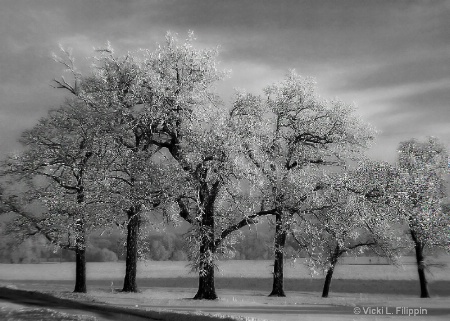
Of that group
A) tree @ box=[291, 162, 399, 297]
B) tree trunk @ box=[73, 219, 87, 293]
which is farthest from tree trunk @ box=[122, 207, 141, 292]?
tree @ box=[291, 162, 399, 297]

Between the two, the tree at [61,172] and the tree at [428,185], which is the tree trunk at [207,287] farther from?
the tree at [428,185]

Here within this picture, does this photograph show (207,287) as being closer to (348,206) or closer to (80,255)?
(348,206)

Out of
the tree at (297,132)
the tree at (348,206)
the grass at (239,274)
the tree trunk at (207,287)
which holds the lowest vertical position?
the grass at (239,274)

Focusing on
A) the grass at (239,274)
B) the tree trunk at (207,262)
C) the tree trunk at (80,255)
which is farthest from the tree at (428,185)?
the tree trunk at (80,255)

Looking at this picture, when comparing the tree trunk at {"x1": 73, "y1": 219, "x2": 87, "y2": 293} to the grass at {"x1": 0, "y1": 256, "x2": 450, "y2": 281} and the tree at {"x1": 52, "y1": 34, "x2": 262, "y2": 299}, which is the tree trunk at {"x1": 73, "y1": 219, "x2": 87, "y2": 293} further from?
the grass at {"x1": 0, "y1": 256, "x2": 450, "y2": 281}

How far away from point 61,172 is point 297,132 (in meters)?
19.6

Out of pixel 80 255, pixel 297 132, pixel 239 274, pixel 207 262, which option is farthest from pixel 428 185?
pixel 239 274

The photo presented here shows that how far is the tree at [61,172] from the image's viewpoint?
120 feet

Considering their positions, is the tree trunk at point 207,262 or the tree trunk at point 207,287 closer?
the tree trunk at point 207,262

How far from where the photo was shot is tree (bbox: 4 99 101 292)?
3659cm

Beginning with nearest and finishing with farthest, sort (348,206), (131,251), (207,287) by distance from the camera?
(348,206) → (207,287) → (131,251)

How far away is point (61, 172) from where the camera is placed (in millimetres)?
39781

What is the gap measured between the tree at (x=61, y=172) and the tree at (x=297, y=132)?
1234 centimetres

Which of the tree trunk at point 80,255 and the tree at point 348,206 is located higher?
the tree at point 348,206
